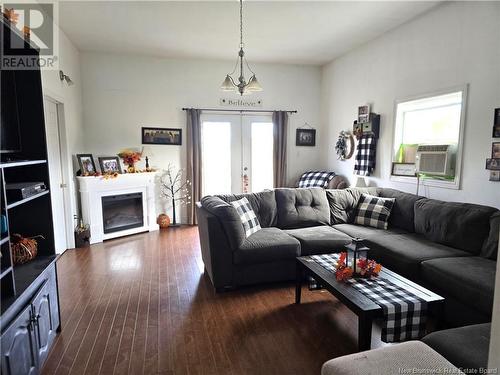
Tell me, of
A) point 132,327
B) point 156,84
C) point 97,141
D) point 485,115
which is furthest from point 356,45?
point 132,327

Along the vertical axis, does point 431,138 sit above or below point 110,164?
above

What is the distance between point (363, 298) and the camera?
2.01 metres

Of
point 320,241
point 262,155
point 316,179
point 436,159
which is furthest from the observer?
point 262,155

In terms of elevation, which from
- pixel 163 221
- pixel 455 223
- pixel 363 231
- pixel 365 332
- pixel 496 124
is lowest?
pixel 163 221

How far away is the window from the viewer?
3.46m

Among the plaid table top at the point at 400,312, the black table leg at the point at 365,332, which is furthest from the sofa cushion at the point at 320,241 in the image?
the black table leg at the point at 365,332

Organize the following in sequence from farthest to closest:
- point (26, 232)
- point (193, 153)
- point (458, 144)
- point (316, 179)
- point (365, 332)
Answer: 1. point (316, 179)
2. point (193, 153)
3. point (458, 144)
4. point (26, 232)
5. point (365, 332)

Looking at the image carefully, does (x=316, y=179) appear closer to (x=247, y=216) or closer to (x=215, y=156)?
(x=215, y=156)

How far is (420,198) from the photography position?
352cm

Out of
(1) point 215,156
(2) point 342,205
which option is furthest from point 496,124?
(1) point 215,156

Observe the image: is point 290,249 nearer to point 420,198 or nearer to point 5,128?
point 420,198

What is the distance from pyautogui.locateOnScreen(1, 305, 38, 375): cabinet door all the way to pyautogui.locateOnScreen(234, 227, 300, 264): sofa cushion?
1647mm

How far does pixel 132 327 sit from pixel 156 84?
4183mm

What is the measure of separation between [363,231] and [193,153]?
3.25 metres
